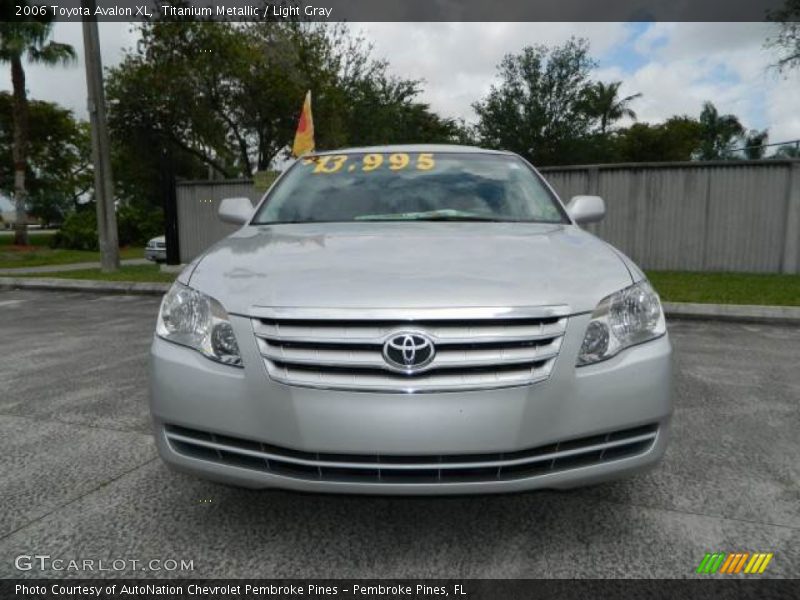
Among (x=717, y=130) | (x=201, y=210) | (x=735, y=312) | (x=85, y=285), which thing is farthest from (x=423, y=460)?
(x=717, y=130)

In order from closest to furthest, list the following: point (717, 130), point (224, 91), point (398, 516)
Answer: point (398, 516) < point (224, 91) < point (717, 130)

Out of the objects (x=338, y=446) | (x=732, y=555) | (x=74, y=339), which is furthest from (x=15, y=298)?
(x=732, y=555)

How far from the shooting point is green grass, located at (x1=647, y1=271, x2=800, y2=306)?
8.19 meters

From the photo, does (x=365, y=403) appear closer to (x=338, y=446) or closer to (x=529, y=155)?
(x=338, y=446)

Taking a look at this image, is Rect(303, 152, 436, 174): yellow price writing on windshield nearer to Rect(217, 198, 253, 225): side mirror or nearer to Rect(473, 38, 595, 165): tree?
Rect(217, 198, 253, 225): side mirror

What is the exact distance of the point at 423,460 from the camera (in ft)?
6.31

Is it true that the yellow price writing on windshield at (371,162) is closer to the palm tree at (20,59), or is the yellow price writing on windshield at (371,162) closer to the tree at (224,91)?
the tree at (224,91)

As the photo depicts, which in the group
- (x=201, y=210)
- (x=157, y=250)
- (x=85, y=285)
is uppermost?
(x=201, y=210)

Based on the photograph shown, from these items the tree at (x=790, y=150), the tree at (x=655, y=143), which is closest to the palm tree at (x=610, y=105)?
the tree at (x=655, y=143)

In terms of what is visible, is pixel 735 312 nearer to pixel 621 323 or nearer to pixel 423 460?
pixel 621 323

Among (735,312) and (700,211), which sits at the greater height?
(700,211)

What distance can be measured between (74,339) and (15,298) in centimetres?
500

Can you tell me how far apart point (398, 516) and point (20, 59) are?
1063 inches

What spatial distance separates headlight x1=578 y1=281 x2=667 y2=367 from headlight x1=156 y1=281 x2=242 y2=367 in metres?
1.15
